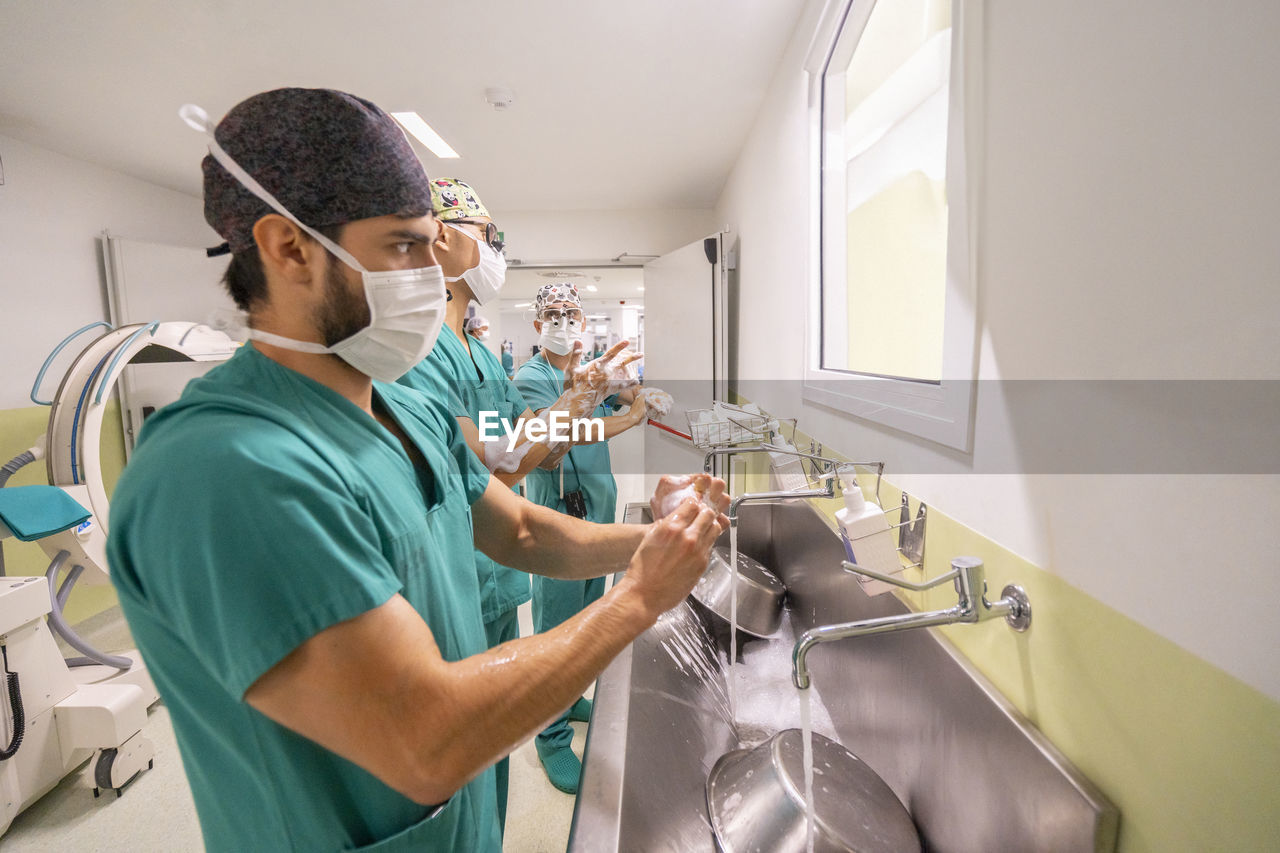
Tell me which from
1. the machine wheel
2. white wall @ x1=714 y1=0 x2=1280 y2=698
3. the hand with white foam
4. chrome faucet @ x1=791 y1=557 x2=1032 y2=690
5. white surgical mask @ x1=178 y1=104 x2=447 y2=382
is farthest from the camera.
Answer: the hand with white foam

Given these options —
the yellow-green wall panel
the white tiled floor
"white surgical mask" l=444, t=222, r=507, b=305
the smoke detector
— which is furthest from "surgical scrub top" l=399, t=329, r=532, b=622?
the smoke detector

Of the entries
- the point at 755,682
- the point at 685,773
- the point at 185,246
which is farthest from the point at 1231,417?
the point at 185,246

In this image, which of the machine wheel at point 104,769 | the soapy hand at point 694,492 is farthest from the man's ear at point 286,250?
the machine wheel at point 104,769

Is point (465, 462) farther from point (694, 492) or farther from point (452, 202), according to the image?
point (452, 202)

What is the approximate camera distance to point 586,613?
0.59m

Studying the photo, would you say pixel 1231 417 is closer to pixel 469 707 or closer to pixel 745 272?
pixel 469 707

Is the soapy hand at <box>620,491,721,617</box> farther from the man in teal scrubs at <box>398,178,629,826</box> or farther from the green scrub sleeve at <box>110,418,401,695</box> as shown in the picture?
the man in teal scrubs at <box>398,178,629,826</box>

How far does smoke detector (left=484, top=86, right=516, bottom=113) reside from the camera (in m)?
2.12

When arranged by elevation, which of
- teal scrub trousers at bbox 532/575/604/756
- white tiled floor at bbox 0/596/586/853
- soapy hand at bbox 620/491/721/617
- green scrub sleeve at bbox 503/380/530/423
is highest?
green scrub sleeve at bbox 503/380/530/423

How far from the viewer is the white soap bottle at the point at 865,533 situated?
86cm

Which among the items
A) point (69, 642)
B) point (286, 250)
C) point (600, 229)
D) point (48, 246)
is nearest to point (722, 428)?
point (286, 250)

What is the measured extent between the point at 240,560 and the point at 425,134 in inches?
109

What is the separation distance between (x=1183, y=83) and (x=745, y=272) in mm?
2361

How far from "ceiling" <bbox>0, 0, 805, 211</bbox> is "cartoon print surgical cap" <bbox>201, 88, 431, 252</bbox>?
1.37m
